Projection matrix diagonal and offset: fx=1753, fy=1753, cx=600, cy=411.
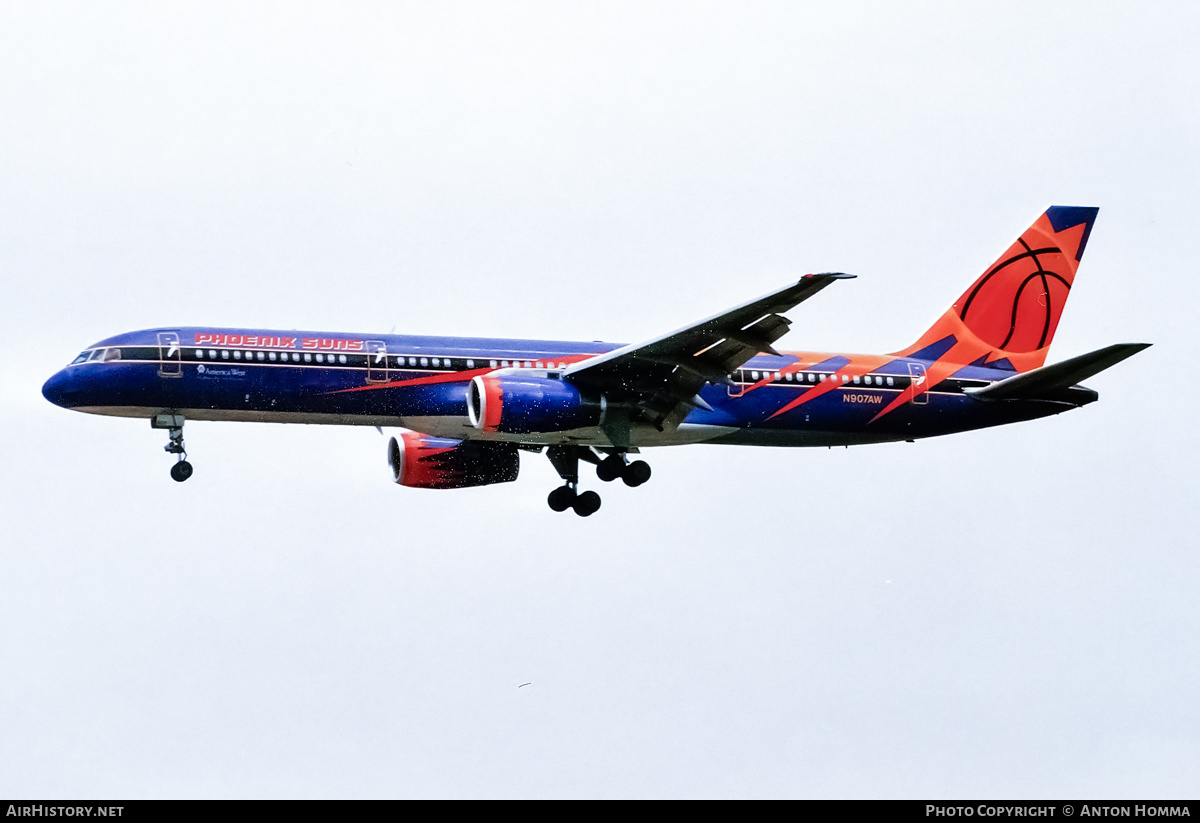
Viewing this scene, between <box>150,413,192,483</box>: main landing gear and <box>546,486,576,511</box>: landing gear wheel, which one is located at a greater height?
<box>150,413,192,483</box>: main landing gear

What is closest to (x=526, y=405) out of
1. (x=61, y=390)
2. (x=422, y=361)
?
(x=422, y=361)

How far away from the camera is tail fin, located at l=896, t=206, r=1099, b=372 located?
48844 mm

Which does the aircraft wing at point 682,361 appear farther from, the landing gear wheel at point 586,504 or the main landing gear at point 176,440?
the main landing gear at point 176,440

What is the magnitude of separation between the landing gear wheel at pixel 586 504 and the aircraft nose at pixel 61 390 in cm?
1350

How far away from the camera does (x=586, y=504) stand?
157ft

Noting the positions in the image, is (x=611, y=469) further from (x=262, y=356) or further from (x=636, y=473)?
(x=262, y=356)

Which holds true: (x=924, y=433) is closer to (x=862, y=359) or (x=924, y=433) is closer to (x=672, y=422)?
(x=862, y=359)

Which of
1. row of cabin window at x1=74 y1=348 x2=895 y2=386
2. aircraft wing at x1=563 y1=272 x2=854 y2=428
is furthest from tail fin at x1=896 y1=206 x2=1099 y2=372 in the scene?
aircraft wing at x1=563 y1=272 x2=854 y2=428

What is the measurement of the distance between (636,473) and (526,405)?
5.37m

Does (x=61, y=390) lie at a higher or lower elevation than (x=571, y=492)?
higher

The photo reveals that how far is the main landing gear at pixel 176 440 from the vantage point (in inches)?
1705

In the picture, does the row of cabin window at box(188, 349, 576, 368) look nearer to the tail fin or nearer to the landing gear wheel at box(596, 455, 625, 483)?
the landing gear wheel at box(596, 455, 625, 483)
